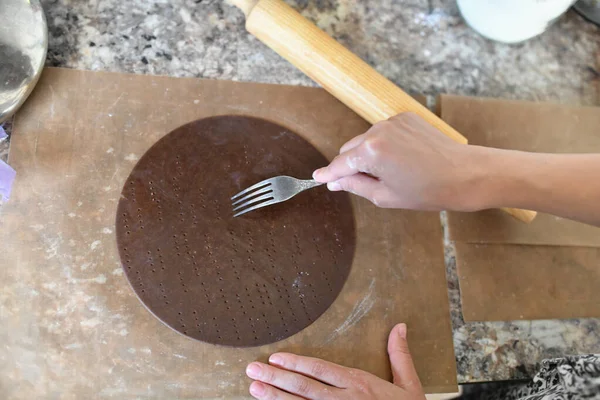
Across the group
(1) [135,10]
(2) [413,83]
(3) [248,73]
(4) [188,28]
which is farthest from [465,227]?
(1) [135,10]

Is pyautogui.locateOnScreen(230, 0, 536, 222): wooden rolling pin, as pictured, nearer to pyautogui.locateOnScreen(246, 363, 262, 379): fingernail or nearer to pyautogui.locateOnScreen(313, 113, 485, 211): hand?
pyautogui.locateOnScreen(313, 113, 485, 211): hand

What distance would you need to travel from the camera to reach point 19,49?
2.87 feet

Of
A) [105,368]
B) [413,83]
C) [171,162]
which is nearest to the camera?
[105,368]

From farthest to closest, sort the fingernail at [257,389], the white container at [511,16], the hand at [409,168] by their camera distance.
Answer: the white container at [511,16]
the fingernail at [257,389]
the hand at [409,168]

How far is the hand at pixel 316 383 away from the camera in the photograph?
825 millimetres

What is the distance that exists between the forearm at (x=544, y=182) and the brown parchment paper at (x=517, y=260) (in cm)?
24

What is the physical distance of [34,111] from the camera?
909mm

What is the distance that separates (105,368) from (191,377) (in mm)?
160

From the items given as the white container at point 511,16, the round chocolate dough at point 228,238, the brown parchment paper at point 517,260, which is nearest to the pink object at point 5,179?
the round chocolate dough at point 228,238

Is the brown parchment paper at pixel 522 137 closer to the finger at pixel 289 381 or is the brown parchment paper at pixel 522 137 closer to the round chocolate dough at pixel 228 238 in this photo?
the round chocolate dough at pixel 228 238

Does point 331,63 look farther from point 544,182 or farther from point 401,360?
point 401,360

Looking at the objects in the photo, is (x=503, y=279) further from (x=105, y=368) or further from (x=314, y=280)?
(x=105, y=368)

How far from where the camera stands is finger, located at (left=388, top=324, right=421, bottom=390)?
88 centimetres

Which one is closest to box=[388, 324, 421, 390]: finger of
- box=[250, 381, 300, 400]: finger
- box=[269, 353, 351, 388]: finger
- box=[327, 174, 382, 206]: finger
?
box=[269, 353, 351, 388]: finger
